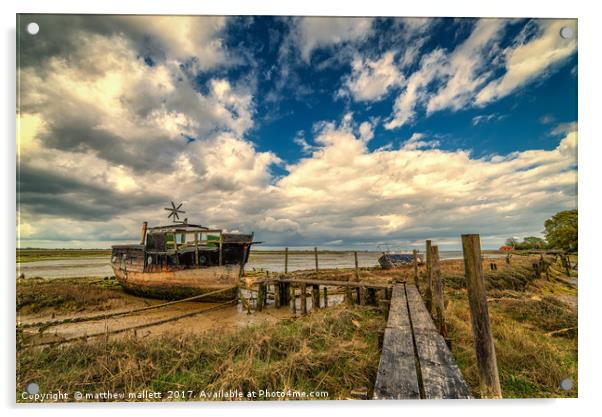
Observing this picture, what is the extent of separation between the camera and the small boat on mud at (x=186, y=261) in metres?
15.5

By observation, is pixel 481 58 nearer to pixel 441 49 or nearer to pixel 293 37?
pixel 441 49

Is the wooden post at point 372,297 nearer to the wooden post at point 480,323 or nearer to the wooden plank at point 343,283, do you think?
the wooden plank at point 343,283

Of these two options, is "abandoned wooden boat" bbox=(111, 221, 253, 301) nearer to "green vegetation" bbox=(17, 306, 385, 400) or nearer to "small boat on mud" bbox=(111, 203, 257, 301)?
"small boat on mud" bbox=(111, 203, 257, 301)

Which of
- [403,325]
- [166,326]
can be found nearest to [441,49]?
[403,325]

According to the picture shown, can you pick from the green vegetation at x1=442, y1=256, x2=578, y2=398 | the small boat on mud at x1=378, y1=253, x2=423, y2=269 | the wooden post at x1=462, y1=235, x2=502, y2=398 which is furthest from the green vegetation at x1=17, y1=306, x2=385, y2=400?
the small boat on mud at x1=378, y1=253, x2=423, y2=269

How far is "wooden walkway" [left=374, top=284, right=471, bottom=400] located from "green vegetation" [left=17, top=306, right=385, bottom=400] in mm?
499

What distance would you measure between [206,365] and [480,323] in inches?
164

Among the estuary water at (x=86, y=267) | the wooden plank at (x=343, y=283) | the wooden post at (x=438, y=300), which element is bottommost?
the estuary water at (x=86, y=267)

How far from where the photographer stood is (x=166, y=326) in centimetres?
1085

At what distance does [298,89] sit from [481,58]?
3.91 metres

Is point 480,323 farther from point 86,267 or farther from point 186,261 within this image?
point 86,267

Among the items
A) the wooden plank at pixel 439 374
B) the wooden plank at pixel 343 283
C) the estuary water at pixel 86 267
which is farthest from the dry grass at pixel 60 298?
the wooden plank at pixel 439 374

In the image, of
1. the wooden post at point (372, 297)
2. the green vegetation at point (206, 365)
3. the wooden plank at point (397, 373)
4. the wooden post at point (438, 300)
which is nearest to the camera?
the wooden plank at point (397, 373)

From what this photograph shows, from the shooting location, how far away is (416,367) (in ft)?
12.6
